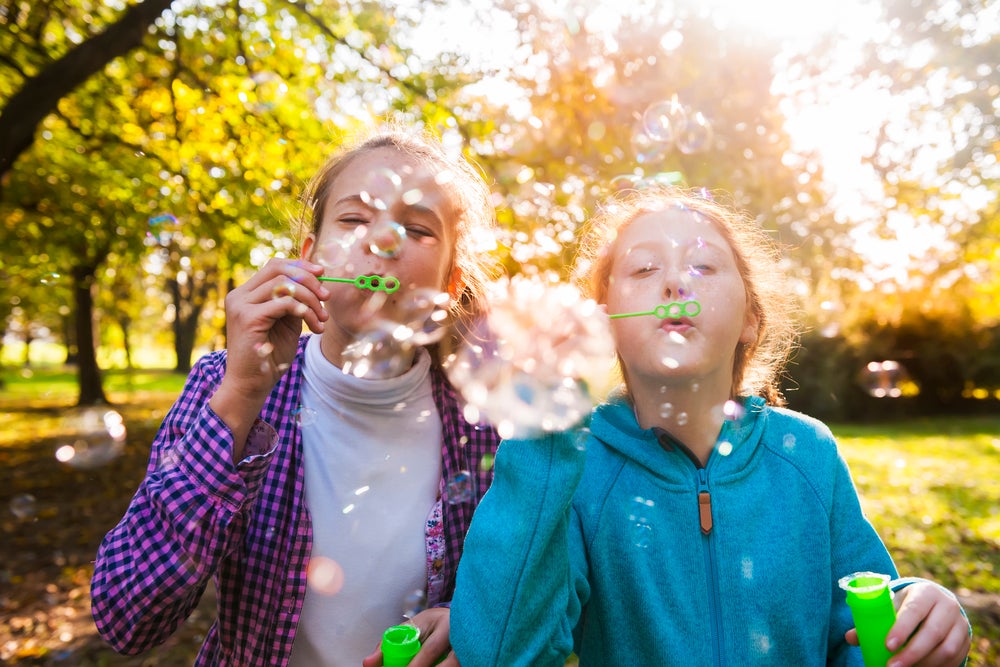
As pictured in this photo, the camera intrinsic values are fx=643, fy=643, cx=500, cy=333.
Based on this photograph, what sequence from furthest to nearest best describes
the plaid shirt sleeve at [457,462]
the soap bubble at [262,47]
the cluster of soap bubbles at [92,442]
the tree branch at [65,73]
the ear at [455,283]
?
1. the soap bubble at [262,47]
2. the tree branch at [65,73]
3. the cluster of soap bubbles at [92,442]
4. the ear at [455,283]
5. the plaid shirt sleeve at [457,462]

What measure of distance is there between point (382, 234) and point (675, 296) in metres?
0.69

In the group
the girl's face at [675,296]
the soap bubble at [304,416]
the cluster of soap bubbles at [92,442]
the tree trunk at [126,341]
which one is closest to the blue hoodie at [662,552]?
the girl's face at [675,296]

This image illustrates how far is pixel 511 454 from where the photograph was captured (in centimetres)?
128

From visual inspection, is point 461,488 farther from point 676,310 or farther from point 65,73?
point 65,73

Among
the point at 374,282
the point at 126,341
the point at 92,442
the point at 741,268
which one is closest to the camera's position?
the point at 374,282

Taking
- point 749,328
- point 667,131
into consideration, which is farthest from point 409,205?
point 667,131

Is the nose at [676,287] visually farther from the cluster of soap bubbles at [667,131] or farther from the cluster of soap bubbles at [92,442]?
the cluster of soap bubbles at [92,442]

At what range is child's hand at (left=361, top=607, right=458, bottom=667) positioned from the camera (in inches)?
49.8

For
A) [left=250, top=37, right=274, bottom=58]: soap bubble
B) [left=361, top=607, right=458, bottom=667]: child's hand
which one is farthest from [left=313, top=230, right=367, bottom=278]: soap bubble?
[left=250, top=37, right=274, bottom=58]: soap bubble

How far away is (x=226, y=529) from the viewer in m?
1.31

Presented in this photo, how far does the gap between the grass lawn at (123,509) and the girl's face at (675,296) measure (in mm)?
2638

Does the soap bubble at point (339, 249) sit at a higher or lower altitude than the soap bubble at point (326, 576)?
higher

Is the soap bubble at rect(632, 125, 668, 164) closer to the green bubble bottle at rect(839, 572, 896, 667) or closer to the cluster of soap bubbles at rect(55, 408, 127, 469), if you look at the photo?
the green bubble bottle at rect(839, 572, 896, 667)

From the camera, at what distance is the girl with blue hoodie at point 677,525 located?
4.01 feet
